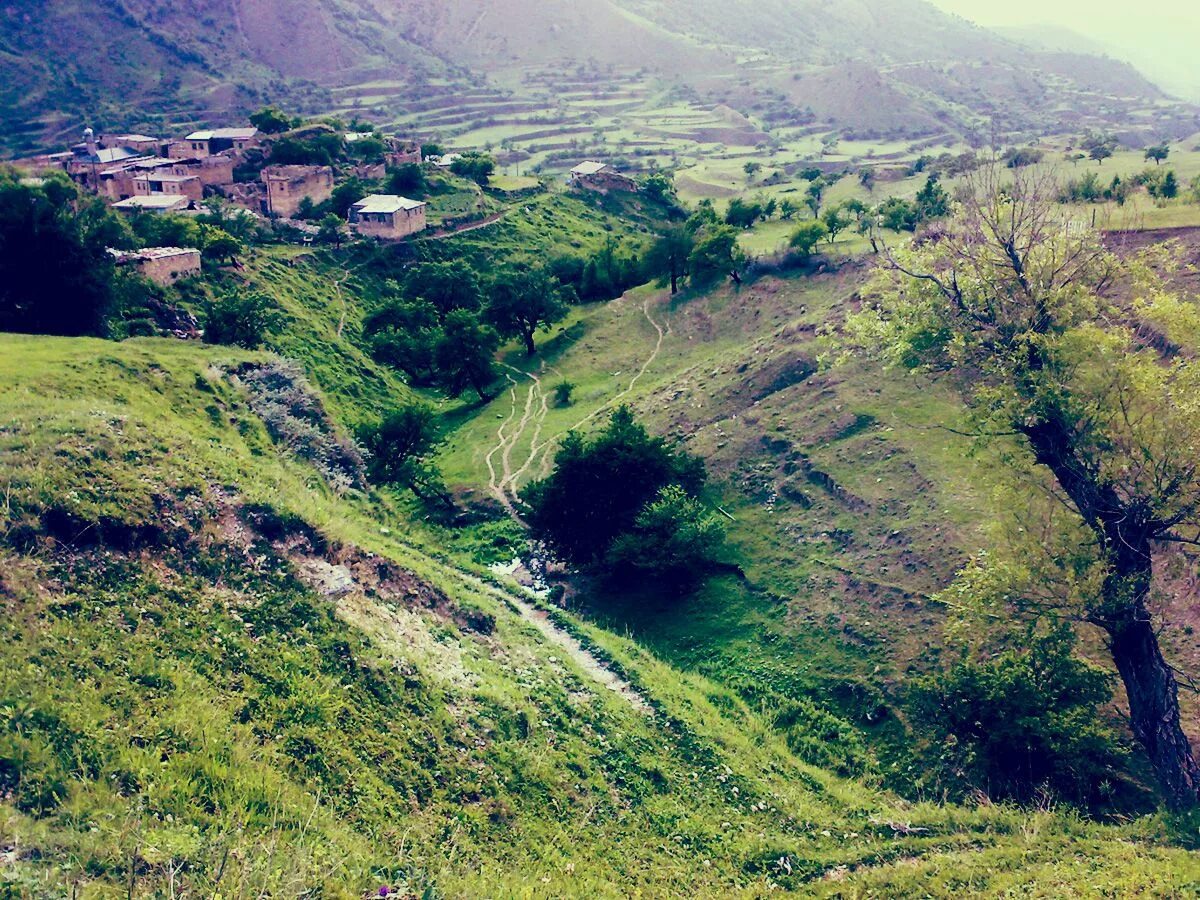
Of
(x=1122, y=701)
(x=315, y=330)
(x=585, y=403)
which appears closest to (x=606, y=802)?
(x=1122, y=701)

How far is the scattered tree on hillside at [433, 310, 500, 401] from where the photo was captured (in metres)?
44.9

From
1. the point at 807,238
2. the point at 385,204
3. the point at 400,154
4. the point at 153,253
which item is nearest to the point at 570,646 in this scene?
the point at 807,238

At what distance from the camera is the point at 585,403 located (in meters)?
41.6

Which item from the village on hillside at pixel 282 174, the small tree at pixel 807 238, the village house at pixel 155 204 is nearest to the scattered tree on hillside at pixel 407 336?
the village on hillside at pixel 282 174

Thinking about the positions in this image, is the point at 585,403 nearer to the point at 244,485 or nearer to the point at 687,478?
the point at 687,478

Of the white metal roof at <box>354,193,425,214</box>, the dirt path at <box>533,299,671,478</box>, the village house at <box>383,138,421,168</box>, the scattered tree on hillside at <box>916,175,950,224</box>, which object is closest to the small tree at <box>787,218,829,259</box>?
the scattered tree on hillside at <box>916,175,950,224</box>

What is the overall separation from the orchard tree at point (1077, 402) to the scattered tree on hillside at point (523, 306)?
33.9 m

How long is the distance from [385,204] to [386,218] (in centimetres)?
188

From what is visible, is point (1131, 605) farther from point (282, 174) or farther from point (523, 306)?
point (282, 174)

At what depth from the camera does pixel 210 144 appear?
254 ft

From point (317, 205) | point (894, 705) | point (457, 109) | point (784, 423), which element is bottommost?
point (894, 705)

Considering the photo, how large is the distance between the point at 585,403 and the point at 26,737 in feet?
107

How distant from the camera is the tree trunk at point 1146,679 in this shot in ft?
51.0

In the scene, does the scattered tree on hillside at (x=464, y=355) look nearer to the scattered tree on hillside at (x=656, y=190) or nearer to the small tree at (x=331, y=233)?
the small tree at (x=331, y=233)
